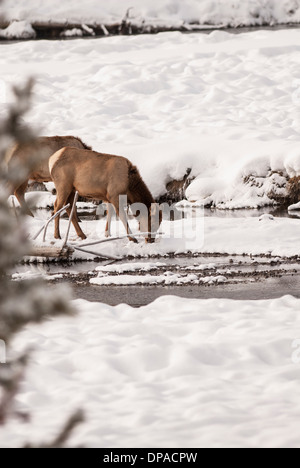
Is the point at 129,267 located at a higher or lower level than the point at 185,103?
lower

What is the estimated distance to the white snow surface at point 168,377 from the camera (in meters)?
5.27

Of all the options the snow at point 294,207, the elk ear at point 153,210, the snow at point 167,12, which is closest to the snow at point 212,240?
the elk ear at point 153,210

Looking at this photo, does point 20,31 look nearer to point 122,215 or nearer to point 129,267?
point 122,215

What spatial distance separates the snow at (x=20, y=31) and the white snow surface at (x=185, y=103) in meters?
1.55

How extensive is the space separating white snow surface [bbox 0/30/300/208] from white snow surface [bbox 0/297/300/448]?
372 inches

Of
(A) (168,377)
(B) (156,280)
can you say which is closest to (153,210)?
(B) (156,280)

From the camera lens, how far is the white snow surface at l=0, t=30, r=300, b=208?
18094 millimetres

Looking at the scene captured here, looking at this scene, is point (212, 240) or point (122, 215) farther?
point (122, 215)

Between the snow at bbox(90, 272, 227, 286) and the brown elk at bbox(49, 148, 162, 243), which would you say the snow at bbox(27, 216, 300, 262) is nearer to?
the brown elk at bbox(49, 148, 162, 243)

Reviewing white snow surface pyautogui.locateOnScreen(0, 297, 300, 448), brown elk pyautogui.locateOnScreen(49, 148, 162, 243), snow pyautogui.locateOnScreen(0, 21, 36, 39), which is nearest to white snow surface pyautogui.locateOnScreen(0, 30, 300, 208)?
snow pyautogui.locateOnScreen(0, 21, 36, 39)

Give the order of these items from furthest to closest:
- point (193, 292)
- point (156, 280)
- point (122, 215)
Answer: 1. point (122, 215)
2. point (156, 280)
3. point (193, 292)

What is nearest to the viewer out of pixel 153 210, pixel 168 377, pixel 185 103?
pixel 168 377

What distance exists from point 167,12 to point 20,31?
5.00 metres

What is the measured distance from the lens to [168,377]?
6.30 metres
